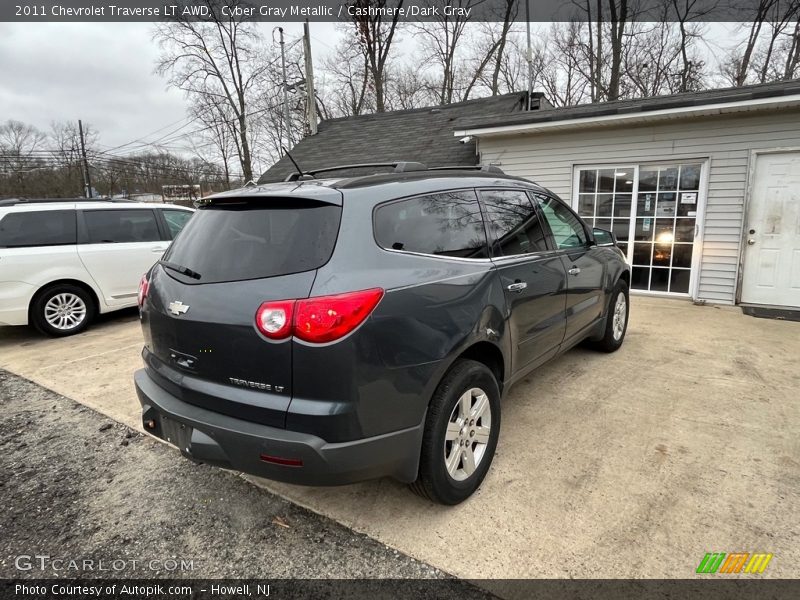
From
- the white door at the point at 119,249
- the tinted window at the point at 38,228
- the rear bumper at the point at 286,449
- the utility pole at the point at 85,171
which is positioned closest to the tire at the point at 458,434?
the rear bumper at the point at 286,449

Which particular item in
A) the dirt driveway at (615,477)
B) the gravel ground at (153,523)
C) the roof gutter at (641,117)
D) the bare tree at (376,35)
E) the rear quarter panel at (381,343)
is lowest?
the gravel ground at (153,523)

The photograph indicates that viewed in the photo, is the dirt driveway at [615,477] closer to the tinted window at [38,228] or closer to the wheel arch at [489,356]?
the wheel arch at [489,356]

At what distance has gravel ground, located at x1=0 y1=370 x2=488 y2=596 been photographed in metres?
2.01

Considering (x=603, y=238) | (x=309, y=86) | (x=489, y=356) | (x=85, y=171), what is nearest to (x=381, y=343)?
(x=489, y=356)

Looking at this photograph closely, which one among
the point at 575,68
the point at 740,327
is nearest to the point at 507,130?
the point at 740,327

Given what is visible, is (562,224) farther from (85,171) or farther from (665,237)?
(85,171)

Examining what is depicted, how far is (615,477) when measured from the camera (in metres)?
2.56

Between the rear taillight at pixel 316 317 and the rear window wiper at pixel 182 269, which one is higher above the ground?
the rear window wiper at pixel 182 269

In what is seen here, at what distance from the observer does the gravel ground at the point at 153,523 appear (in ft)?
6.61

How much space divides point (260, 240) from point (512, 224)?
1620mm

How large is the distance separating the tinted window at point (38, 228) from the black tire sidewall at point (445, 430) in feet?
19.0

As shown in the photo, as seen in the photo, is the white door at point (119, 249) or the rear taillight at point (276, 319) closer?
the rear taillight at point (276, 319)

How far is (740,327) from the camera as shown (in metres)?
5.54

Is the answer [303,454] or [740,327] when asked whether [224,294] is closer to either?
[303,454]
